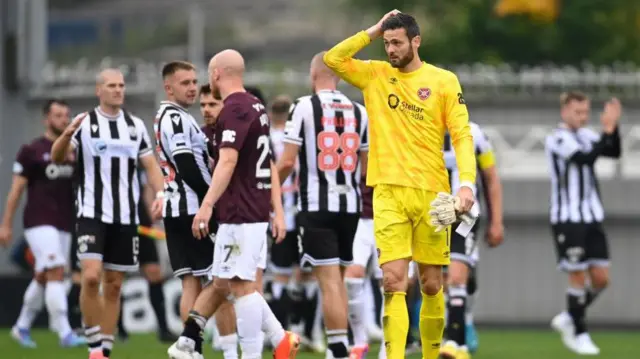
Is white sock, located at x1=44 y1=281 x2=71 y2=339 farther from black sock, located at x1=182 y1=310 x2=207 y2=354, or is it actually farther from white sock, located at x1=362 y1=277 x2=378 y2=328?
black sock, located at x1=182 y1=310 x2=207 y2=354

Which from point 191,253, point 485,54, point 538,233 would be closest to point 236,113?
point 191,253

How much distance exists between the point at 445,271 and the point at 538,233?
7.27 m

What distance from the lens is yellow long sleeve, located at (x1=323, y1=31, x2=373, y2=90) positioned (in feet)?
38.9

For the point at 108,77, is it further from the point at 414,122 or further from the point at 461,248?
the point at 461,248

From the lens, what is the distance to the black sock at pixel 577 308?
16953 mm

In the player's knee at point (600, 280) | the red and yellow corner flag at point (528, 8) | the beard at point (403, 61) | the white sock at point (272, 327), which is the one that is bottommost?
the white sock at point (272, 327)

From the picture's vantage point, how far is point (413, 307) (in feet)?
54.5

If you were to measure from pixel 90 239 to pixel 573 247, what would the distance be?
19.5 ft

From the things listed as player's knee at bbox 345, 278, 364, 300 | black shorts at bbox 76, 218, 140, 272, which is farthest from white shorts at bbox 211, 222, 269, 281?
player's knee at bbox 345, 278, 364, 300

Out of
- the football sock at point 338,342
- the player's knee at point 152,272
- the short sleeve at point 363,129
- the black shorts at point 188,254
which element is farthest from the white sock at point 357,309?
the player's knee at point 152,272

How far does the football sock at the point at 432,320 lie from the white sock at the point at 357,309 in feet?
6.45

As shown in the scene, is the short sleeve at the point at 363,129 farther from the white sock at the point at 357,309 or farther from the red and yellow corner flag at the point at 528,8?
the red and yellow corner flag at the point at 528,8

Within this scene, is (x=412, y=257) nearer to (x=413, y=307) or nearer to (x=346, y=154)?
(x=346, y=154)

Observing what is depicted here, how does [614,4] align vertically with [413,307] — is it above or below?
above
